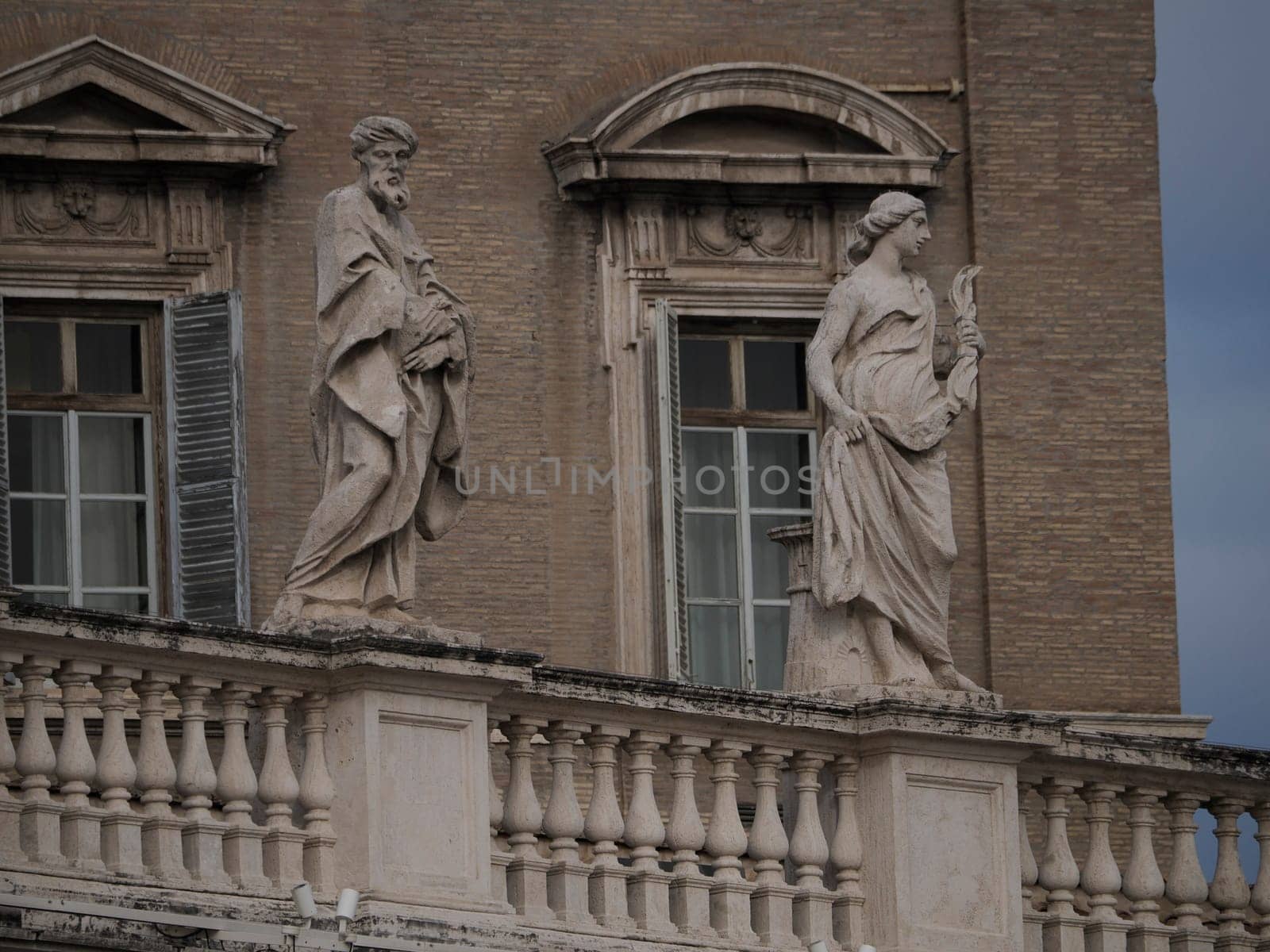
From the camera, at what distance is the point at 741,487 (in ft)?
77.9

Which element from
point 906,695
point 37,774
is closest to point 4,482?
point 906,695

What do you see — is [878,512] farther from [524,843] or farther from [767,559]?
[767,559]

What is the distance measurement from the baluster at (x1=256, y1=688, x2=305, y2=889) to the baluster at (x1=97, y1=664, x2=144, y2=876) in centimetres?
54

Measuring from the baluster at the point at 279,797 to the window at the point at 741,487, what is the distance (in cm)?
847

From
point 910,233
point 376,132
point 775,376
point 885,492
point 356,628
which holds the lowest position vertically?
point 356,628

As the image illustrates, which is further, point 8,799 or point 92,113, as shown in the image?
point 92,113

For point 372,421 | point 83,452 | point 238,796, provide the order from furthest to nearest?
point 83,452
point 372,421
point 238,796

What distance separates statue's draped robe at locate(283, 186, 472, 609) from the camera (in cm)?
1549

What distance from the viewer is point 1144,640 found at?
77.4ft

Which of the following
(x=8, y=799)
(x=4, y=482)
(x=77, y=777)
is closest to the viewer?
(x=8, y=799)

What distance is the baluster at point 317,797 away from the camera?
14.9 m

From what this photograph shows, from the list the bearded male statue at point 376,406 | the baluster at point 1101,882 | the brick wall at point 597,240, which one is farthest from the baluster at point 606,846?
the brick wall at point 597,240

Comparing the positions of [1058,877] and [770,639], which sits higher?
[770,639]

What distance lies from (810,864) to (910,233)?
296 centimetres
